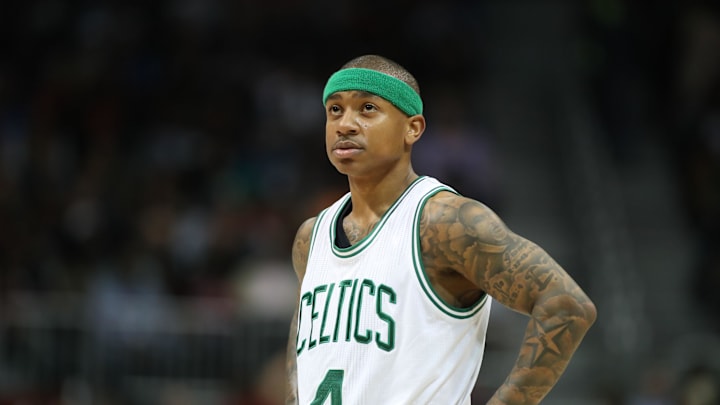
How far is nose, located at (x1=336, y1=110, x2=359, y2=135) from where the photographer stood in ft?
15.2

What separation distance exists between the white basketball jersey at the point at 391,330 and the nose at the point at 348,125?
336 mm

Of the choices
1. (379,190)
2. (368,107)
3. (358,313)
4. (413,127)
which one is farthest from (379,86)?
(358,313)

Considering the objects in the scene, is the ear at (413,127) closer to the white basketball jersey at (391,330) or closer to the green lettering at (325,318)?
the white basketball jersey at (391,330)

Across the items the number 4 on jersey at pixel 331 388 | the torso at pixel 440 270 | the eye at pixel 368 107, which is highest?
the eye at pixel 368 107

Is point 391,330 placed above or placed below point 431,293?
below

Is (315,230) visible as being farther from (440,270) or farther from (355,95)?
(440,270)

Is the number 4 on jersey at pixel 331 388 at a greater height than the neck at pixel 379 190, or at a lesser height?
lesser

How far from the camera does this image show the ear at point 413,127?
4762mm

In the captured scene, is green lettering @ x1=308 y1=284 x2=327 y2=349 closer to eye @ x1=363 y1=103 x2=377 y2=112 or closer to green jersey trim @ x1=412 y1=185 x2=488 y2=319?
green jersey trim @ x1=412 y1=185 x2=488 y2=319

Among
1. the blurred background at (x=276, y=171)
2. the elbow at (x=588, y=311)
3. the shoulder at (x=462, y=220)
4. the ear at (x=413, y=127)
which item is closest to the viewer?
the elbow at (x=588, y=311)

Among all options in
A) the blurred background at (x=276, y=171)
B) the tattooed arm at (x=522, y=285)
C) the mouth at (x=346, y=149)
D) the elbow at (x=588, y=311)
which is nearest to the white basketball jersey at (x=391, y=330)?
the tattooed arm at (x=522, y=285)

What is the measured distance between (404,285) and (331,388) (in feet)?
1.62

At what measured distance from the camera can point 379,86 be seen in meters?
4.64

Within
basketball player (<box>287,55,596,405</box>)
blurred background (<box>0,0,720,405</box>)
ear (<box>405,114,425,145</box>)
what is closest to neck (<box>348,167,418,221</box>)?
basketball player (<box>287,55,596,405</box>)
